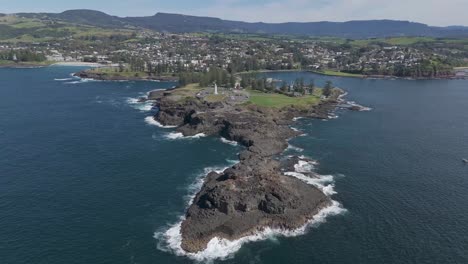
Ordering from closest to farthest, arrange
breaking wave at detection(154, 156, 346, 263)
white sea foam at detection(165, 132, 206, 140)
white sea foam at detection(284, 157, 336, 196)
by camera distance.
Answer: breaking wave at detection(154, 156, 346, 263) → white sea foam at detection(284, 157, 336, 196) → white sea foam at detection(165, 132, 206, 140)

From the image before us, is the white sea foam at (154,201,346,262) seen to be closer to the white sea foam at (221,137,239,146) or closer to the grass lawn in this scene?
the white sea foam at (221,137,239,146)

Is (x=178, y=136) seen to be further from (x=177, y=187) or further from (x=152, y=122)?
(x=177, y=187)

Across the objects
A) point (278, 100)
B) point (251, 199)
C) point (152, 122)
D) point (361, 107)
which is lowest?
point (152, 122)

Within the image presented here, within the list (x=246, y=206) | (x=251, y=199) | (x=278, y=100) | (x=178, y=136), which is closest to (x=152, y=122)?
(x=178, y=136)

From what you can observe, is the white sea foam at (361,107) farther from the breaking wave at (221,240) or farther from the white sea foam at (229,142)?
the breaking wave at (221,240)

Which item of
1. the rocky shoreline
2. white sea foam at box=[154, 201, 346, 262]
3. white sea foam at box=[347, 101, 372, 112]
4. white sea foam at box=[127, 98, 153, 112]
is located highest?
the rocky shoreline

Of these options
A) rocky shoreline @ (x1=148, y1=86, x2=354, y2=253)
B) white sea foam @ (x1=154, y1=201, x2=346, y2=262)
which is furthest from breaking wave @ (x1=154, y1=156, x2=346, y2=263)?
rocky shoreline @ (x1=148, y1=86, x2=354, y2=253)
